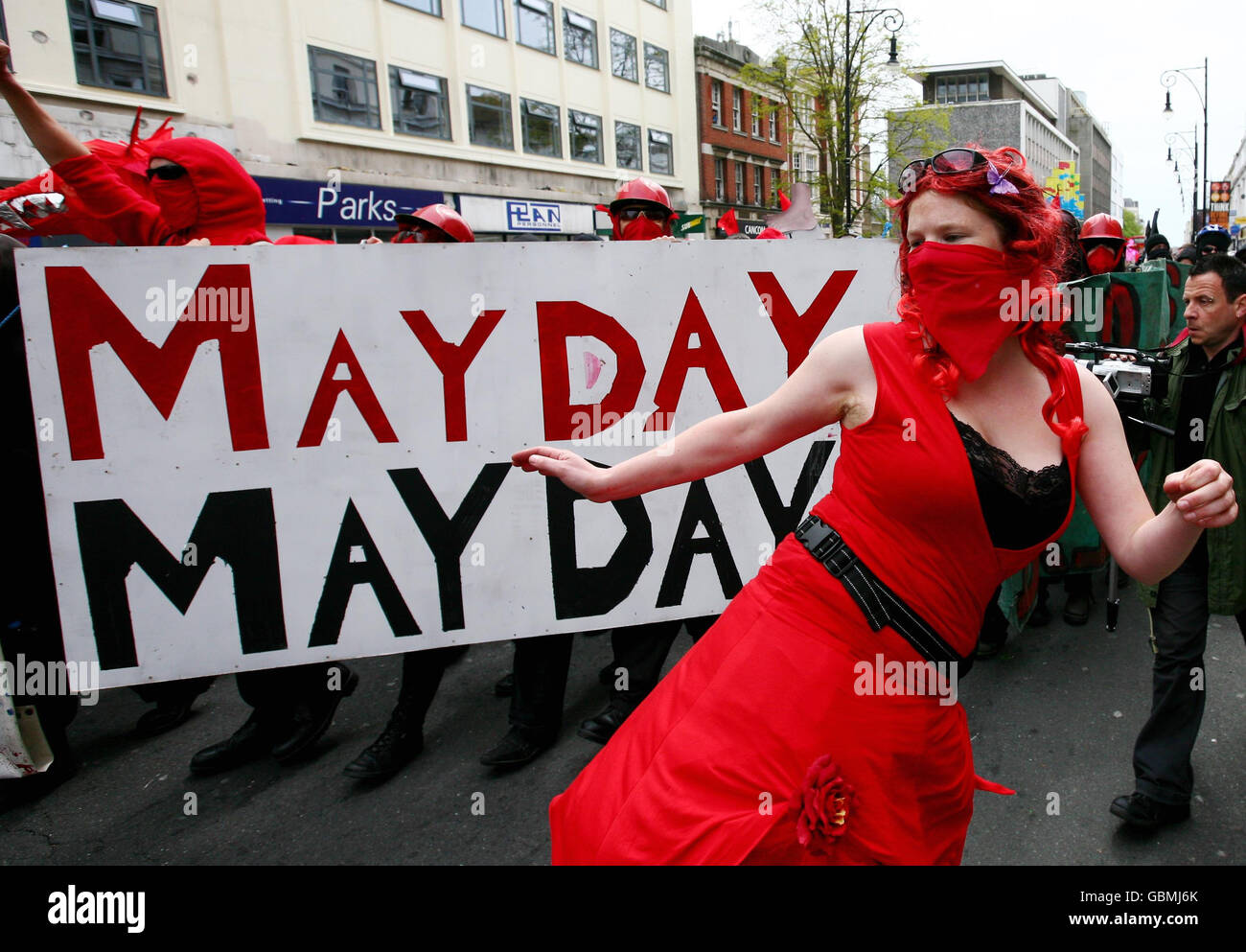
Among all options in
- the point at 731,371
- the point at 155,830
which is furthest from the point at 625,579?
the point at 155,830

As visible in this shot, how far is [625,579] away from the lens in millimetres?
3334

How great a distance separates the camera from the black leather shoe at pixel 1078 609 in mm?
5047

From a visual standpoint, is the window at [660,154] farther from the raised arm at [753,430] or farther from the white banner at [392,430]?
the raised arm at [753,430]

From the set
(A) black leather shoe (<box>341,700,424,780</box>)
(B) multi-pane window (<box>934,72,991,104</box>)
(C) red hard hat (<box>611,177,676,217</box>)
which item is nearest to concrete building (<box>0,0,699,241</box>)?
(C) red hard hat (<box>611,177,676,217</box>)

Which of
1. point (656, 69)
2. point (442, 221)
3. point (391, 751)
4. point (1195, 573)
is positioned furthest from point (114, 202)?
point (656, 69)

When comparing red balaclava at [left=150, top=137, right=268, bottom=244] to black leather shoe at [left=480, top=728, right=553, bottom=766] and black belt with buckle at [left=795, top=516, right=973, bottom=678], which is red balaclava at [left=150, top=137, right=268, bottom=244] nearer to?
black leather shoe at [left=480, top=728, right=553, bottom=766]

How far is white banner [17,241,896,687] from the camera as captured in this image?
2.82 metres

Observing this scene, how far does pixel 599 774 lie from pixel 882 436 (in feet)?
2.68

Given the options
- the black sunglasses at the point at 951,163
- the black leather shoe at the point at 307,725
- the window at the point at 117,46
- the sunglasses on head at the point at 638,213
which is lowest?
the black leather shoe at the point at 307,725

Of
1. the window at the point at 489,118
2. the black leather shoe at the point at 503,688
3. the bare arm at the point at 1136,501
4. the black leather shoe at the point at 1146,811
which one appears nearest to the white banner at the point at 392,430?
the black leather shoe at the point at 503,688

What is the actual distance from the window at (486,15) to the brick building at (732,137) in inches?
519

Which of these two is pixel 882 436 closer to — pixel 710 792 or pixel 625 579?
pixel 710 792

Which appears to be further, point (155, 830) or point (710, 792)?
point (155, 830)

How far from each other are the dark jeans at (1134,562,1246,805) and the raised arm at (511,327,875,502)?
220cm
